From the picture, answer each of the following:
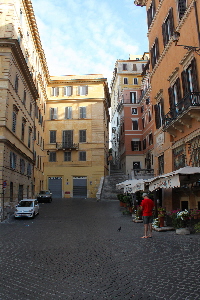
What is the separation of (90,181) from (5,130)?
78.0 ft

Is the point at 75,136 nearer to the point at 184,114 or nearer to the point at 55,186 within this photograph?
the point at 55,186

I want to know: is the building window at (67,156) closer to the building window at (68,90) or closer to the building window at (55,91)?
the building window at (68,90)

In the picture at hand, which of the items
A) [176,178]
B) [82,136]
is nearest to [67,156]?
[82,136]

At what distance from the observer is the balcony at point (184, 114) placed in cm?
1273

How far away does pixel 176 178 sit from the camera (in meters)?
10.6

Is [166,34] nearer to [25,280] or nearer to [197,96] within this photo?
[197,96]

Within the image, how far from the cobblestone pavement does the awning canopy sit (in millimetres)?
2027

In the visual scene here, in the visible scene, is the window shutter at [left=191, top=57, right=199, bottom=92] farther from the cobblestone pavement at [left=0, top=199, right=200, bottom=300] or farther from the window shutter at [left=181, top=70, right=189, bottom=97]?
the cobblestone pavement at [left=0, top=199, right=200, bottom=300]

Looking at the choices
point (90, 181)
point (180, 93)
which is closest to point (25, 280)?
point (180, 93)

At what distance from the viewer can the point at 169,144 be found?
56.0 feet

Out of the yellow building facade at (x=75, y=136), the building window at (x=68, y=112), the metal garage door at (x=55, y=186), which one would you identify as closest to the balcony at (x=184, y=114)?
the yellow building facade at (x=75, y=136)

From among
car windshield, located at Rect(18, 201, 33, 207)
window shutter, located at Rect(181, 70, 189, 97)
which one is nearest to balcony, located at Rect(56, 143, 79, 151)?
car windshield, located at Rect(18, 201, 33, 207)

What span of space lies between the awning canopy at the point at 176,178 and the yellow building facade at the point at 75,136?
31.5m

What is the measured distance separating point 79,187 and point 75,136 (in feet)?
27.2
